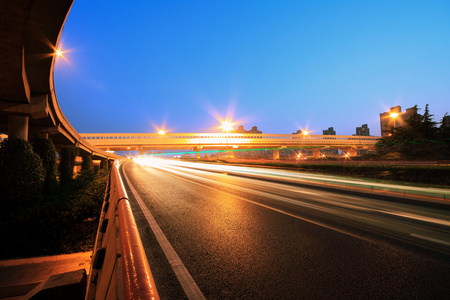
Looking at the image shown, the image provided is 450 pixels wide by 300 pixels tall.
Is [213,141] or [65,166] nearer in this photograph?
[65,166]

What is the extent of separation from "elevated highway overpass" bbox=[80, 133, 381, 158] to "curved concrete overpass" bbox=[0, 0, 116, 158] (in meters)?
39.1

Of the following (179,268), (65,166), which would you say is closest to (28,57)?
(179,268)

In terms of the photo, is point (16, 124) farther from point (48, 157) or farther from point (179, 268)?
point (179, 268)

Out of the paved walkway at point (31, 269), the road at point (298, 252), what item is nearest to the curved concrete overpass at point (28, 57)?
the road at point (298, 252)

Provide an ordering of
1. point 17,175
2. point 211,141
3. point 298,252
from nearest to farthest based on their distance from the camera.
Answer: point 298,252, point 17,175, point 211,141

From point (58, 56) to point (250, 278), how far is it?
35.4ft

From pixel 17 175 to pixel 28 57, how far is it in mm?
6722

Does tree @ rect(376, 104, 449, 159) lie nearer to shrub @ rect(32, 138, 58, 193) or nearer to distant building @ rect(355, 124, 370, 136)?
shrub @ rect(32, 138, 58, 193)

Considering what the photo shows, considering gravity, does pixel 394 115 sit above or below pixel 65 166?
above

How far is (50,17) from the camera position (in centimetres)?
595

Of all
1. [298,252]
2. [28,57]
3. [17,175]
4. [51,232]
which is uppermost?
[28,57]

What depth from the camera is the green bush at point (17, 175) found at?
1088 centimetres

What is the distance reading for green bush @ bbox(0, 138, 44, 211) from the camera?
10875 millimetres

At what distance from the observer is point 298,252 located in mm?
3777
